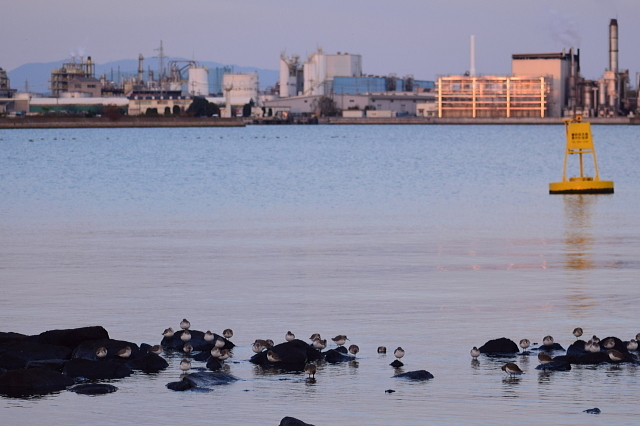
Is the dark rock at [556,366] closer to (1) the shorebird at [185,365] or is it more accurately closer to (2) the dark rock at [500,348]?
(2) the dark rock at [500,348]

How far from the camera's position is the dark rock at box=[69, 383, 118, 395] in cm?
827

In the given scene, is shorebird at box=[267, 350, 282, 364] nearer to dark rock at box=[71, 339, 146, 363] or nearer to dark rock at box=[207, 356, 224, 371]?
dark rock at box=[207, 356, 224, 371]

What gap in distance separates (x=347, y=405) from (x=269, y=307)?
395 cm

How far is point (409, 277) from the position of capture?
548 inches

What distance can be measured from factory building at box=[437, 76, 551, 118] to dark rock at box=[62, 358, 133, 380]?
155524mm

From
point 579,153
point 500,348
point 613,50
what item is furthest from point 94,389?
point 613,50

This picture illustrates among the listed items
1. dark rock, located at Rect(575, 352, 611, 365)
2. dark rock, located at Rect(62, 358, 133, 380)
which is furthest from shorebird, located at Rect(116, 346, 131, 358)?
dark rock, located at Rect(575, 352, 611, 365)

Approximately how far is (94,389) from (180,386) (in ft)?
2.06

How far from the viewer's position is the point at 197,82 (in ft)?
644

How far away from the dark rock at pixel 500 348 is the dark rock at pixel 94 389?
10.2ft

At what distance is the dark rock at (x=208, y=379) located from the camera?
8445mm

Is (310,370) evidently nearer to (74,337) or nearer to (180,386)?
(180,386)

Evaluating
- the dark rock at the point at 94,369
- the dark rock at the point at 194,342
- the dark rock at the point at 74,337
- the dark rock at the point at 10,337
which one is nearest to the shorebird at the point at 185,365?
the dark rock at the point at 94,369

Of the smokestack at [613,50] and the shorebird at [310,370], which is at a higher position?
the smokestack at [613,50]
